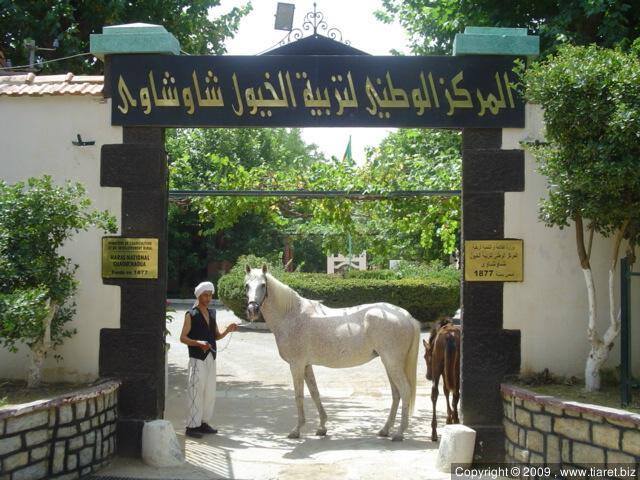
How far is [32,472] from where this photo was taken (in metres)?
5.82

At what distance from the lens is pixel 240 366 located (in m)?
14.4

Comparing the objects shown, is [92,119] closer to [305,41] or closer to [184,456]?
[305,41]

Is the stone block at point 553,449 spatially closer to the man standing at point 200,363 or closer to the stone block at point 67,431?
the man standing at point 200,363

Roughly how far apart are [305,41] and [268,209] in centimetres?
389

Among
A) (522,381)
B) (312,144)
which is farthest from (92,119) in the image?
(312,144)

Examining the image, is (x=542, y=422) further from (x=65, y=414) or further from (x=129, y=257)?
(x=129, y=257)

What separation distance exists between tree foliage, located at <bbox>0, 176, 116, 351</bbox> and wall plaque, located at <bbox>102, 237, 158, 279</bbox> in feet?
1.10

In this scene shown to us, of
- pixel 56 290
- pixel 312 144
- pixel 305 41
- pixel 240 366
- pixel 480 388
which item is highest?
pixel 312 144

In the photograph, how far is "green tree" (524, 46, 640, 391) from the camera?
5.94 m

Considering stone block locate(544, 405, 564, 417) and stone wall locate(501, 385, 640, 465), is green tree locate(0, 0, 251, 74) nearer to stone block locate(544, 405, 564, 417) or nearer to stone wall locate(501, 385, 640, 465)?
stone wall locate(501, 385, 640, 465)

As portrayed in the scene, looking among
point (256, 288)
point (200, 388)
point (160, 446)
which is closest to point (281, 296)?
point (256, 288)

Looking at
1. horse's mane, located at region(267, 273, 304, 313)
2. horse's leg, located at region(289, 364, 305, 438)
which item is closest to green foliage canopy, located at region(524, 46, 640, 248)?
horse's mane, located at region(267, 273, 304, 313)

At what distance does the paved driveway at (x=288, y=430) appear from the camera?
6.99 metres

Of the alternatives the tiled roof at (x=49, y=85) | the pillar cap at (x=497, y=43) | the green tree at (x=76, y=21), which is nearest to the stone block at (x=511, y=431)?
the pillar cap at (x=497, y=43)
